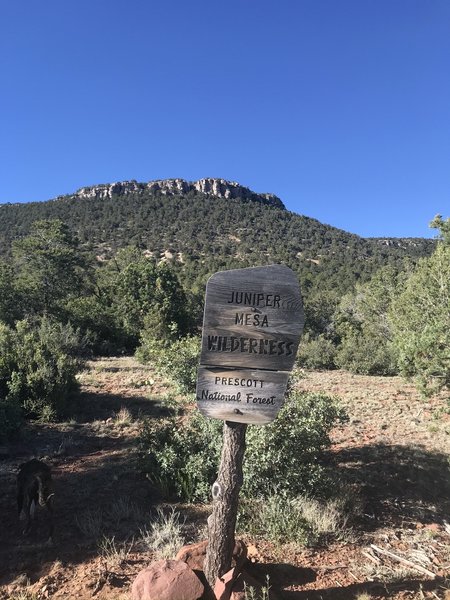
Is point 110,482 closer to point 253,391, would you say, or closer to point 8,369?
point 253,391

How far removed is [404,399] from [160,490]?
351 inches

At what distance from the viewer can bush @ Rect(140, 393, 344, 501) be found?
5391mm

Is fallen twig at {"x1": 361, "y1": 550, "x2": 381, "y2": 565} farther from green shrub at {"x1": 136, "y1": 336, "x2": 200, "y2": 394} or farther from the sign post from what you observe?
green shrub at {"x1": 136, "y1": 336, "x2": 200, "y2": 394}

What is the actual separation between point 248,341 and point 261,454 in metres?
2.66

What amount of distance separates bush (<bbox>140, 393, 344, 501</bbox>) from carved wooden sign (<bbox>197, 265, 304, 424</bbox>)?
7.64ft

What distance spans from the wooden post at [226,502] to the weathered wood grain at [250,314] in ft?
2.02

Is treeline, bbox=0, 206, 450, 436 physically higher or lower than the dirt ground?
higher

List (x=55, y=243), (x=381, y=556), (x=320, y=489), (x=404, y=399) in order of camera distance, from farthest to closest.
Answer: (x=55, y=243), (x=404, y=399), (x=320, y=489), (x=381, y=556)

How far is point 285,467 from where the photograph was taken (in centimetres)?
550

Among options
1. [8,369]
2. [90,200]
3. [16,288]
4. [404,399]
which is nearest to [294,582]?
[8,369]

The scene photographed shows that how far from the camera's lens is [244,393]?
10.8 ft

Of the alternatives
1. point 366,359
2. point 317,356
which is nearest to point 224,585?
point 366,359

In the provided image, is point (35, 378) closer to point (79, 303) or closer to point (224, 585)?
point (224, 585)

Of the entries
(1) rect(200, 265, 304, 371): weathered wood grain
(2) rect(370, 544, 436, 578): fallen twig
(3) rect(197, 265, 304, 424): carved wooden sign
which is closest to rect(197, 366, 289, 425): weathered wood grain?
(3) rect(197, 265, 304, 424): carved wooden sign
